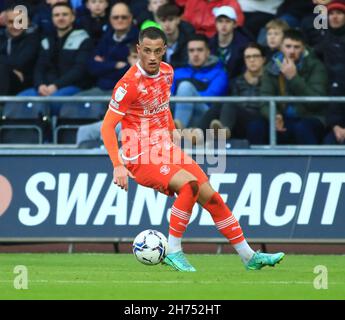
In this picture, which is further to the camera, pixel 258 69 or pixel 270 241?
pixel 258 69

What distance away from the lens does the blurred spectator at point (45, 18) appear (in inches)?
755

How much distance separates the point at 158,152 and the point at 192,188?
616mm

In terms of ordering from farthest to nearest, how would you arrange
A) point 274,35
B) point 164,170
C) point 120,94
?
1. point 274,35
2. point 164,170
3. point 120,94

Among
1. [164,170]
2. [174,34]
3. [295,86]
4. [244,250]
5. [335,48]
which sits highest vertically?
[174,34]

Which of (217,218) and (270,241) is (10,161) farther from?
(217,218)

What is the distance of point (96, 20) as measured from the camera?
62.5ft

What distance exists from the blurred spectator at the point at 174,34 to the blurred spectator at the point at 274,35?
1.25 meters

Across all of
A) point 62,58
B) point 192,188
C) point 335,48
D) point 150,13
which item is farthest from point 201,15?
point 192,188

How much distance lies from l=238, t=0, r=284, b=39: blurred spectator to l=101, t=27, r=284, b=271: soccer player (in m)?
5.97

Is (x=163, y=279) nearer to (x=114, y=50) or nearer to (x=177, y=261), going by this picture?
(x=177, y=261)

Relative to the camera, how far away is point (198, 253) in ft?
54.7
